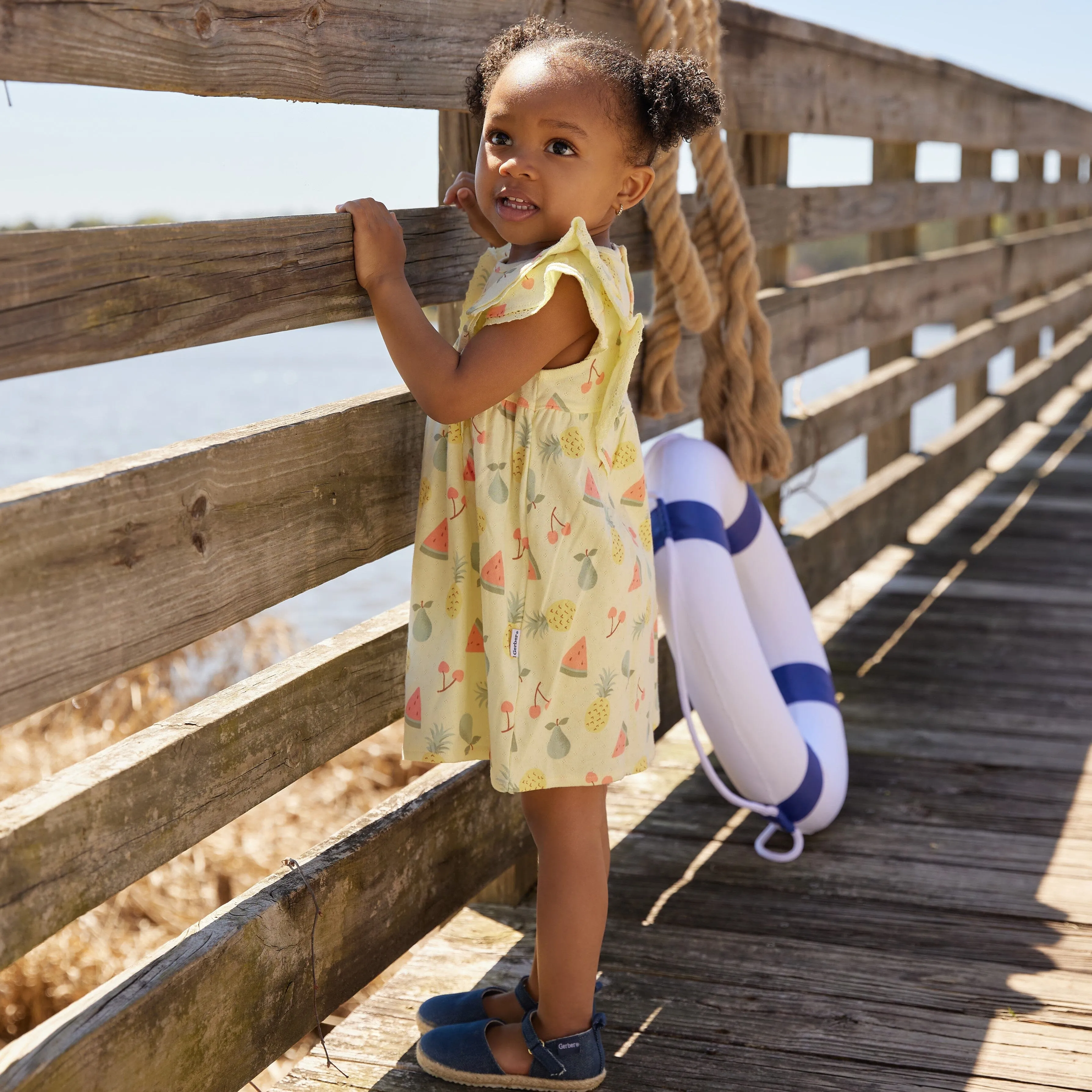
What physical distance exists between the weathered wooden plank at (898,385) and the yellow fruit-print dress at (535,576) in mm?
1638

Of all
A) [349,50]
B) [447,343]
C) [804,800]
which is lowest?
[804,800]

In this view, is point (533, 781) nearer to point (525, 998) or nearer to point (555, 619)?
point (555, 619)

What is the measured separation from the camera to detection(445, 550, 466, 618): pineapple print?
153 cm

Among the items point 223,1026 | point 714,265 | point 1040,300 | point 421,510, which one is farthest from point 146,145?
point 1040,300

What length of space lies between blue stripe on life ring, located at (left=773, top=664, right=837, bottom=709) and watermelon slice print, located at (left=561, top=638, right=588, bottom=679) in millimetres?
1047

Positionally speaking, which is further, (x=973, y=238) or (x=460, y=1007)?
(x=973, y=238)

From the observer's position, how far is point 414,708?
61.4 inches

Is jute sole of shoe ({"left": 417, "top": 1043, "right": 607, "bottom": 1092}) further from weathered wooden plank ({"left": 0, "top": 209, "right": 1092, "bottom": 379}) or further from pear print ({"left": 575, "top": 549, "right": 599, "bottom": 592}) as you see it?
weathered wooden plank ({"left": 0, "top": 209, "right": 1092, "bottom": 379})

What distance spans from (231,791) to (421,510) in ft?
1.26

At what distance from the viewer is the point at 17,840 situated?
1.10 meters

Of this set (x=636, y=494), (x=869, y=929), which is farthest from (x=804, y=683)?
(x=636, y=494)

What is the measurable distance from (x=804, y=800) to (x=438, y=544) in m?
1.00

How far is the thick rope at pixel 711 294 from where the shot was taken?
208 centimetres

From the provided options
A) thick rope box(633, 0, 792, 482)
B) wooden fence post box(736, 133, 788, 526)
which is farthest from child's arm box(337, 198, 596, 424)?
wooden fence post box(736, 133, 788, 526)
